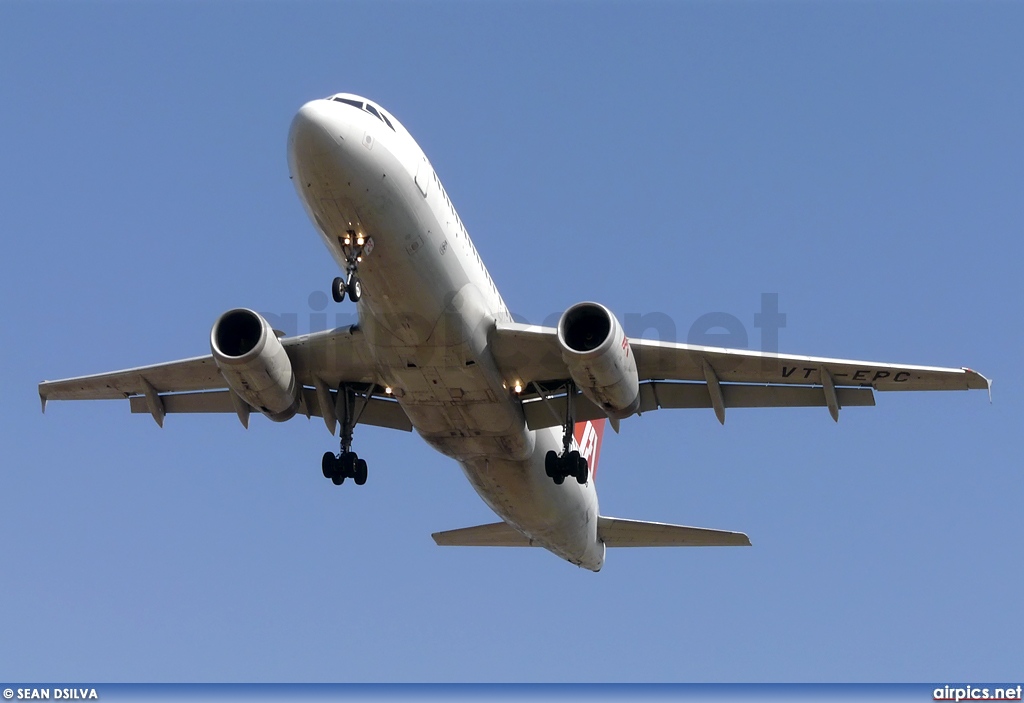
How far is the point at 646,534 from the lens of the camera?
31.8m

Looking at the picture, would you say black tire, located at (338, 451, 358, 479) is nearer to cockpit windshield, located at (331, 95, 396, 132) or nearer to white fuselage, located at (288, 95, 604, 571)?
white fuselage, located at (288, 95, 604, 571)

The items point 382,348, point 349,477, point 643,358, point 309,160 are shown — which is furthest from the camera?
point 349,477

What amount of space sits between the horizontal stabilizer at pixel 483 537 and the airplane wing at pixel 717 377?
23.1 feet

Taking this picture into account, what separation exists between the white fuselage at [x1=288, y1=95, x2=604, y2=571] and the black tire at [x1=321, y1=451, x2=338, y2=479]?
212cm

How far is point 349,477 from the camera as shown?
26234 millimetres

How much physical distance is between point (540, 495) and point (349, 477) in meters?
4.10

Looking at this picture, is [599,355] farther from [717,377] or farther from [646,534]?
[646,534]

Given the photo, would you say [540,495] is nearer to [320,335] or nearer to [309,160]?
[320,335]

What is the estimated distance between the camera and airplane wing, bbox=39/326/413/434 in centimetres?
2506

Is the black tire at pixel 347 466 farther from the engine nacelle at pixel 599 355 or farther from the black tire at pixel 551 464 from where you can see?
the engine nacelle at pixel 599 355

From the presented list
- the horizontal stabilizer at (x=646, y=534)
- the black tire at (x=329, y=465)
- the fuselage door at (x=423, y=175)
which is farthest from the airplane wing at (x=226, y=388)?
the horizontal stabilizer at (x=646, y=534)

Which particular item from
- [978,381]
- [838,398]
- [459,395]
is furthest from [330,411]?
[978,381]

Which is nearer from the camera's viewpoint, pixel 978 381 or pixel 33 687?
pixel 978 381

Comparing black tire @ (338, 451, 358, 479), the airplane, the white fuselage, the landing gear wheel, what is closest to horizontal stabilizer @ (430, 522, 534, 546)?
the airplane
